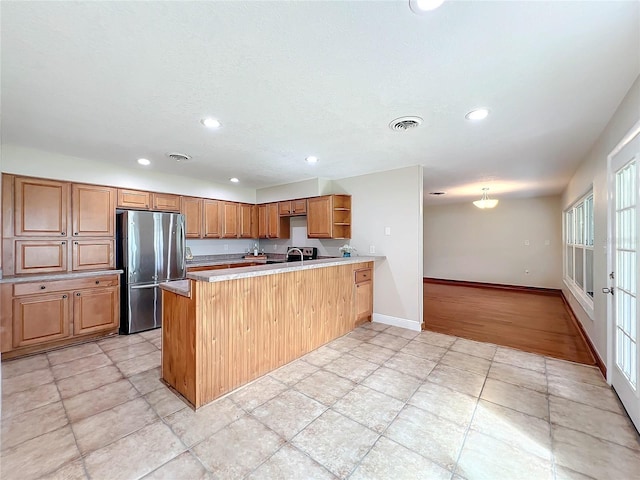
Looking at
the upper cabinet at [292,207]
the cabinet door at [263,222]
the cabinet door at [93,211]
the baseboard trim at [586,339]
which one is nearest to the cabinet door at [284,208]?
the upper cabinet at [292,207]

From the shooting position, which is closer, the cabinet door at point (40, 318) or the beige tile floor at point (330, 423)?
the beige tile floor at point (330, 423)

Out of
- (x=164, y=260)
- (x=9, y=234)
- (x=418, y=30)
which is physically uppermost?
(x=418, y=30)

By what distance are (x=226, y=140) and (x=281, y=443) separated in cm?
276

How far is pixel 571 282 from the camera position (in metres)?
5.20

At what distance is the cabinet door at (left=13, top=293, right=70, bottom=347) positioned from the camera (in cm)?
300

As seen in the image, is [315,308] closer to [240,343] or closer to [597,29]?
[240,343]

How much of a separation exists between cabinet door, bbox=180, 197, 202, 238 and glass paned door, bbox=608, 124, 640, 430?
5182 millimetres

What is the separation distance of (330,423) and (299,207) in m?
3.63

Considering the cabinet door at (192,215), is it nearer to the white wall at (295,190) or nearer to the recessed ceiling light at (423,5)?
the white wall at (295,190)

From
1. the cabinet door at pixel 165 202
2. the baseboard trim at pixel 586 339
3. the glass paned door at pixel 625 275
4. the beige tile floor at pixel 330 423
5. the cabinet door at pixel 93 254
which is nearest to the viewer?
the beige tile floor at pixel 330 423

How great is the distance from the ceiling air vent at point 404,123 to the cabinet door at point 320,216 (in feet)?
6.61

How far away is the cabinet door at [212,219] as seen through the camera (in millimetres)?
4980

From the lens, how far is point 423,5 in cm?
124

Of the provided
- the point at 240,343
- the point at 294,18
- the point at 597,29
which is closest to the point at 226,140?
the point at 294,18
